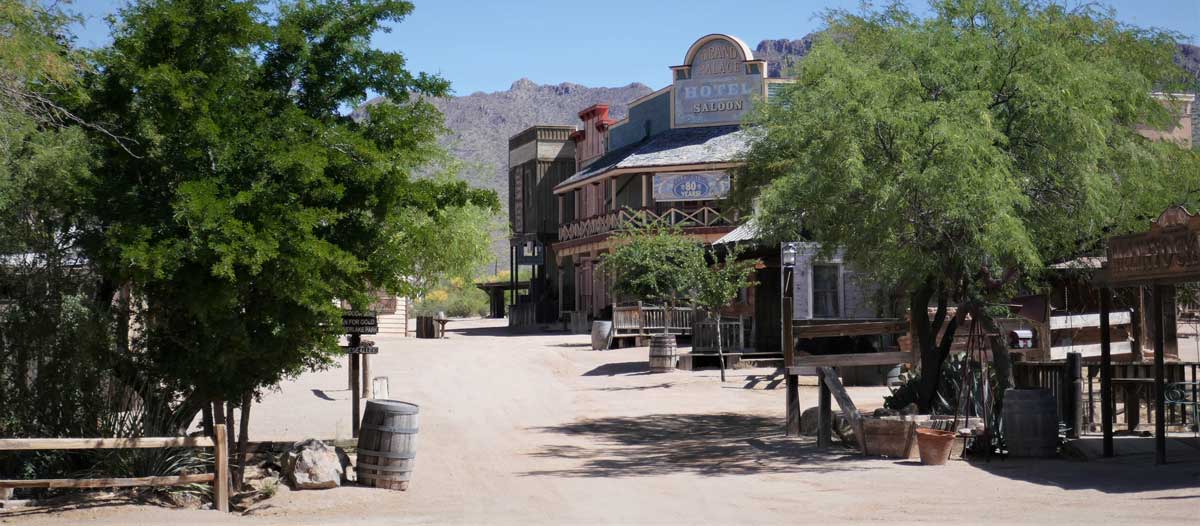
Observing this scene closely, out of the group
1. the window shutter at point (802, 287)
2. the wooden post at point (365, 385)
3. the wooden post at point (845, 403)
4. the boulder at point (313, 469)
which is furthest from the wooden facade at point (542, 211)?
the boulder at point (313, 469)

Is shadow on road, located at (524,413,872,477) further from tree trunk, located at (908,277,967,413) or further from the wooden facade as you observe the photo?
the wooden facade

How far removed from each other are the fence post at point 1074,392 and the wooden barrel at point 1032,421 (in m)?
1.08

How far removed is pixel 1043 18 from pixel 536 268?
1639 inches

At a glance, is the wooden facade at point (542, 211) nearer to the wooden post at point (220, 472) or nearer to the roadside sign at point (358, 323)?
the roadside sign at point (358, 323)

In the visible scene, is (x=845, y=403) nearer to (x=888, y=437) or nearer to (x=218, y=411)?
(x=888, y=437)

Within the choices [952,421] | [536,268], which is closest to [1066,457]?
[952,421]

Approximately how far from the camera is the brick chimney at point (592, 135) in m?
45.8

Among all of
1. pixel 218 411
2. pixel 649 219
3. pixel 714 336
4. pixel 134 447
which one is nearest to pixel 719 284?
pixel 714 336

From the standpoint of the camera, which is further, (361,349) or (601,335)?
(601,335)

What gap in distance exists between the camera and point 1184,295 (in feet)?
60.6

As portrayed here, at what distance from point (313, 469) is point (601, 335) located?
2032 cm

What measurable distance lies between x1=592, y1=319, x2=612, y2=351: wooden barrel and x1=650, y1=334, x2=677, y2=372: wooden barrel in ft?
17.2

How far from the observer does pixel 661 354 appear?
2741cm

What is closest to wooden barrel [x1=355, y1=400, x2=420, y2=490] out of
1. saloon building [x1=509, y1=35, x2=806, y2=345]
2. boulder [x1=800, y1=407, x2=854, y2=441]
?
boulder [x1=800, y1=407, x2=854, y2=441]
